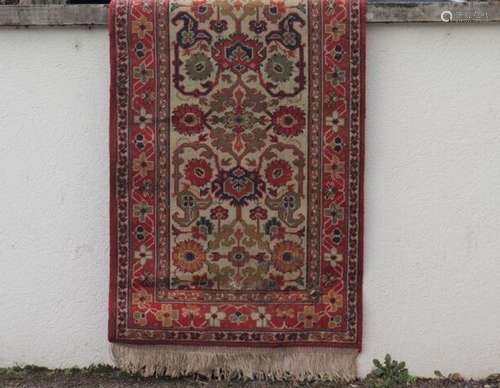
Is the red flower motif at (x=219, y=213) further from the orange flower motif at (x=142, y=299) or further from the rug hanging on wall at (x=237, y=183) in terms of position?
the orange flower motif at (x=142, y=299)

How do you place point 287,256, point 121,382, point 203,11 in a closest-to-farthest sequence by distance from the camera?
point 203,11 → point 287,256 → point 121,382

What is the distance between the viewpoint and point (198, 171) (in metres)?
3.32

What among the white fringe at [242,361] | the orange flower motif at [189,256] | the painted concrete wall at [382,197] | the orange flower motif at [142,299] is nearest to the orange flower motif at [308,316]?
the white fringe at [242,361]

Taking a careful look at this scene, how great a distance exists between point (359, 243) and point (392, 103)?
76cm

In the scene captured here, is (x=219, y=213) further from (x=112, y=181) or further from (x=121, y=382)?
(x=121, y=382)

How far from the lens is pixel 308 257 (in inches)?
132

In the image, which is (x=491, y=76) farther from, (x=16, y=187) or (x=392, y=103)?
(x=16, y=187)

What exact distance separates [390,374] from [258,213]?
45.8 inches

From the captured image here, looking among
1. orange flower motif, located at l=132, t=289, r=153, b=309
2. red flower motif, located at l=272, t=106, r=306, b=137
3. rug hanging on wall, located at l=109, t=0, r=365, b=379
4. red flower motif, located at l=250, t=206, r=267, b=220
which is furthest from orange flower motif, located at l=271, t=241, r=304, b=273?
orange flower motif, located at l=132, t=289, r=153, b=309

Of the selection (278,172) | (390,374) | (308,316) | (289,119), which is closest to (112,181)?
(278,172)

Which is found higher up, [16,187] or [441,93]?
[441,93]

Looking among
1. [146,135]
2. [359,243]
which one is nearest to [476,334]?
[359,243]

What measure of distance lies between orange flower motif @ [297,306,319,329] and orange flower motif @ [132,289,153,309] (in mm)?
810

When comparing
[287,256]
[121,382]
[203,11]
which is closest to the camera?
[203,11]
